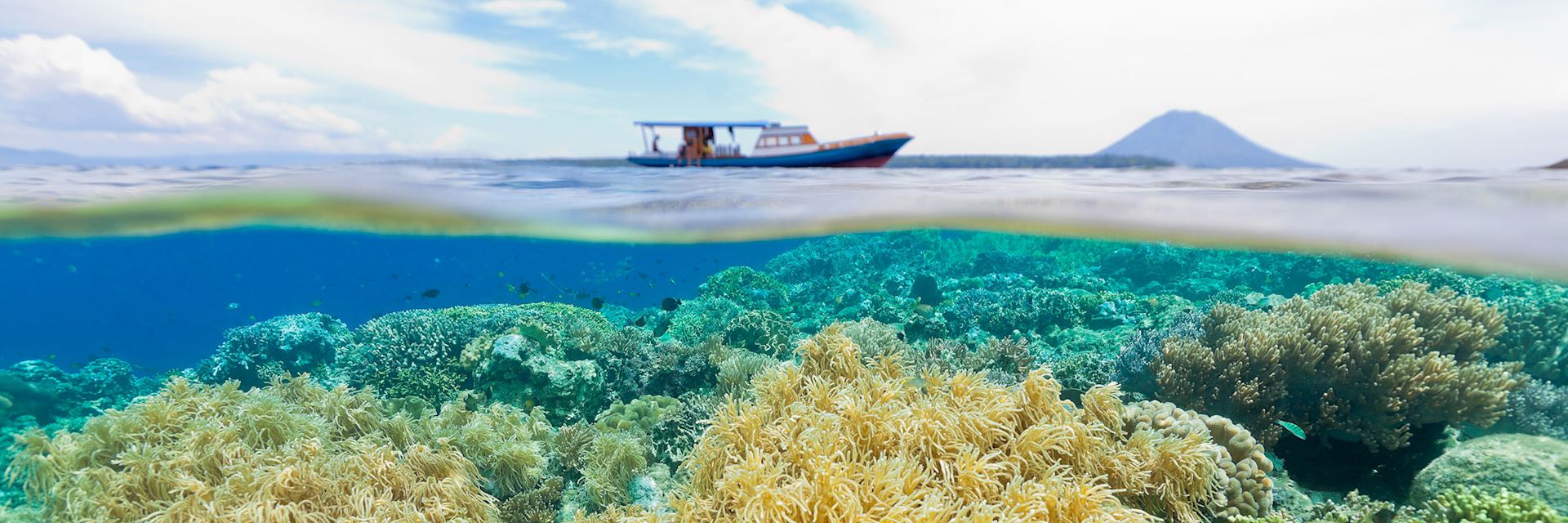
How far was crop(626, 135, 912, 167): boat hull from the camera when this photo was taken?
17703mm

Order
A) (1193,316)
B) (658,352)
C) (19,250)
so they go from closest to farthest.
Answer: (1193,316), (658,352), (19,250)

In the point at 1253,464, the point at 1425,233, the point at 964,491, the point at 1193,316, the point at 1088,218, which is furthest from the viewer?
the point at 1088,218

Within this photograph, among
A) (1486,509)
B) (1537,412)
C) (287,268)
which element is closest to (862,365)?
(1486,509)

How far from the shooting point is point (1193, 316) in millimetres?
8023

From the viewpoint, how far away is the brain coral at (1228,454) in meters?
4.57

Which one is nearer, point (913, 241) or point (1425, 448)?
point (1425, 448)

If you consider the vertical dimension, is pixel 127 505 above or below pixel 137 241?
below

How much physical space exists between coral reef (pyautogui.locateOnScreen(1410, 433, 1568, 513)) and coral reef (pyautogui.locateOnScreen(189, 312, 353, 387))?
13.8 m

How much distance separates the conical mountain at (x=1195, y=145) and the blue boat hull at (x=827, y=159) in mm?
8001

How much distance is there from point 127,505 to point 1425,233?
1602cm

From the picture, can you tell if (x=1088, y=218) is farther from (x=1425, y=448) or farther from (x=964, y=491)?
(x=964, y=491)

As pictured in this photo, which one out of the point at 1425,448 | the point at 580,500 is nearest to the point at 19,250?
the point at 580,500

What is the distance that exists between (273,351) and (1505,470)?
51.8 feet

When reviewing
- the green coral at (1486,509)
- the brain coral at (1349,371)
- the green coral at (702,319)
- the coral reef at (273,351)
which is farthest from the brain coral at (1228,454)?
the coral reef at (273,351)
